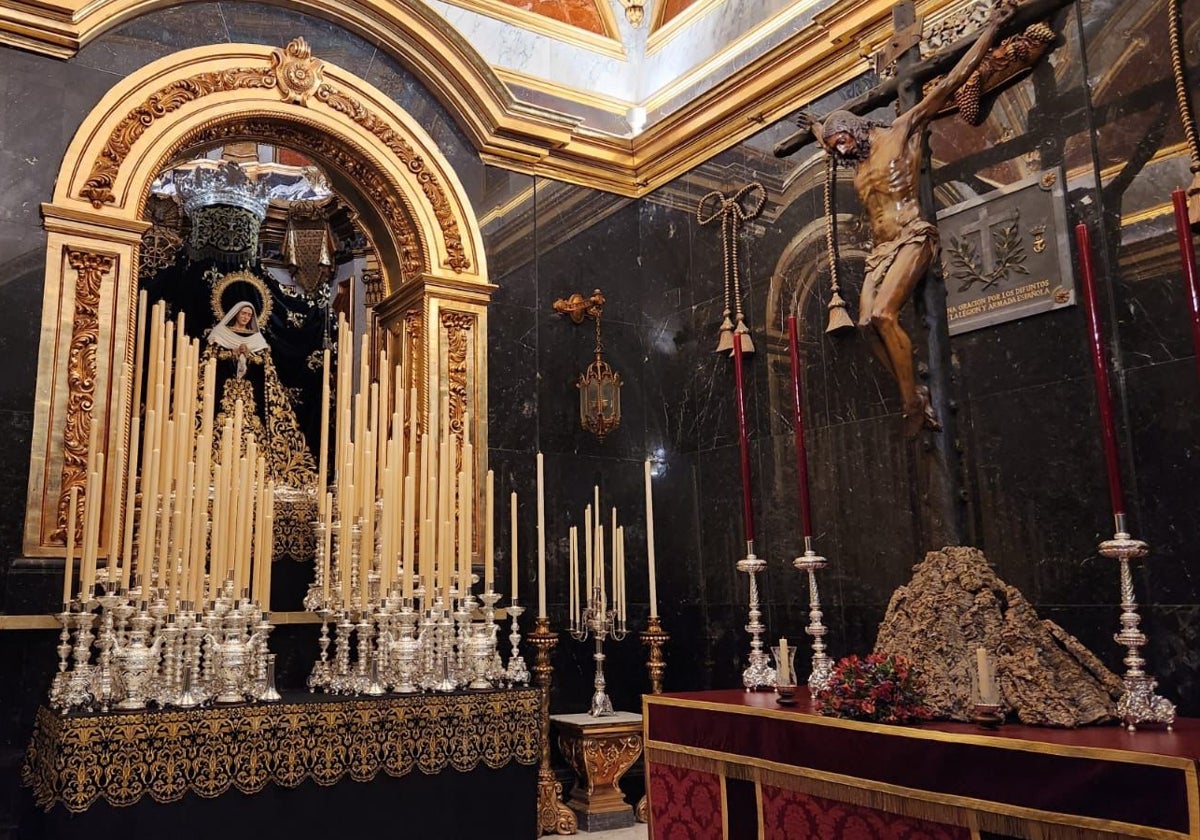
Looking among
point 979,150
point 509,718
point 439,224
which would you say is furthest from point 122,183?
point 979,150

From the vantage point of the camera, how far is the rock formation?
340 cm

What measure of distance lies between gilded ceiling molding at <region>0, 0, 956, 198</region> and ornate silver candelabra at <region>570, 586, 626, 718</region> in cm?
306

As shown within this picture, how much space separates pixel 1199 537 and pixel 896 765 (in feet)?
5.51

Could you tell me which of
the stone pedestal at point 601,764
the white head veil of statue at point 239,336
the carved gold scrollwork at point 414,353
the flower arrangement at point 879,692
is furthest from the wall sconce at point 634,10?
the flower arrangement at point 879,692

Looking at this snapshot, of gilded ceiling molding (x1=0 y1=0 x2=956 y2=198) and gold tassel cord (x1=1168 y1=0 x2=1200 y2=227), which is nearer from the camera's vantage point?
gold tassel cord (x1=1168 y1=0 x2=1200 y2=227)

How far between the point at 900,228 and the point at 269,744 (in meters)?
3.32

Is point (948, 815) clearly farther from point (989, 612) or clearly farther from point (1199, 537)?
point (1199, 537)

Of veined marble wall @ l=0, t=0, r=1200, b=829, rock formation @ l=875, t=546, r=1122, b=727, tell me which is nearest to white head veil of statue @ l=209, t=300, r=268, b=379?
veined marble wall @ l=0, t=0, r=1200, b=829

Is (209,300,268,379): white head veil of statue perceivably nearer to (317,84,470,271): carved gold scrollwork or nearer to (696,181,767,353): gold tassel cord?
(317,84,470,271): carved gold scrollwork

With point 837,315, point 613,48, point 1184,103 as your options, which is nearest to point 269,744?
point 837,315

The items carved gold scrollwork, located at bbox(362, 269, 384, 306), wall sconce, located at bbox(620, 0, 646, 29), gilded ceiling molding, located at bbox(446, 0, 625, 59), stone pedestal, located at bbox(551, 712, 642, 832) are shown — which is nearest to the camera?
stone pedestal, located at bbox(551, 712, 642, 832)

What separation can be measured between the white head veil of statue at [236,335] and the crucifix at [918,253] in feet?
14.1

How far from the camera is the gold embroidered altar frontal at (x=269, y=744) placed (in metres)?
3.62

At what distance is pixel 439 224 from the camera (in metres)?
6.68
